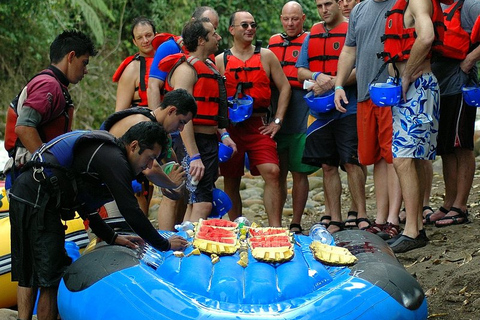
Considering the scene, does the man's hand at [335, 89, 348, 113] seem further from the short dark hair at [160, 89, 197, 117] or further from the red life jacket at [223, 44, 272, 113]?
the short dark hair at [160, 89, 197, 117]

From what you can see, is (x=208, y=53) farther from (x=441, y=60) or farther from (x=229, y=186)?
(x=441, y=60)

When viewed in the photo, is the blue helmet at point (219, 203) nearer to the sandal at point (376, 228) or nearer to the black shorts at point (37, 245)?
the sandal at point (376, 228)

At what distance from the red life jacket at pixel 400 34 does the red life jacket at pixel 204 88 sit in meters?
1.39

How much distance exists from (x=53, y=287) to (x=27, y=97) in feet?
4.59

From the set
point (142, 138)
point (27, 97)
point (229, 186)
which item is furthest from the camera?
point (229, 186)

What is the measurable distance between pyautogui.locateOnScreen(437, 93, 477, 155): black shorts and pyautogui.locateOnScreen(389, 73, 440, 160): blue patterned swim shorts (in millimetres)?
743

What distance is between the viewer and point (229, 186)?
7.41 meters

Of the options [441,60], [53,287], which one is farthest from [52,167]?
[441,60]

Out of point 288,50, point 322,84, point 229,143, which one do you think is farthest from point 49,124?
point 288,50

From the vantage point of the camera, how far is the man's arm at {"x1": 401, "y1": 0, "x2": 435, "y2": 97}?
594 cm

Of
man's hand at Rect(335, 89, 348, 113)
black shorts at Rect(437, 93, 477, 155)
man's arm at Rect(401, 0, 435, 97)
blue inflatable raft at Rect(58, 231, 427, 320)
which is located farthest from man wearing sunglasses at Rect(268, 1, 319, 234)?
blue inflatable raft at Rect(58, 231, 427, 320)

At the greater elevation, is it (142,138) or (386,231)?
(142,138)

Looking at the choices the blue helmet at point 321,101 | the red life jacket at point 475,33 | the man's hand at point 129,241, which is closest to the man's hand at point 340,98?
the blue helmet at point 321,101

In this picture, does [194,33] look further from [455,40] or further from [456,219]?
[456,219]
